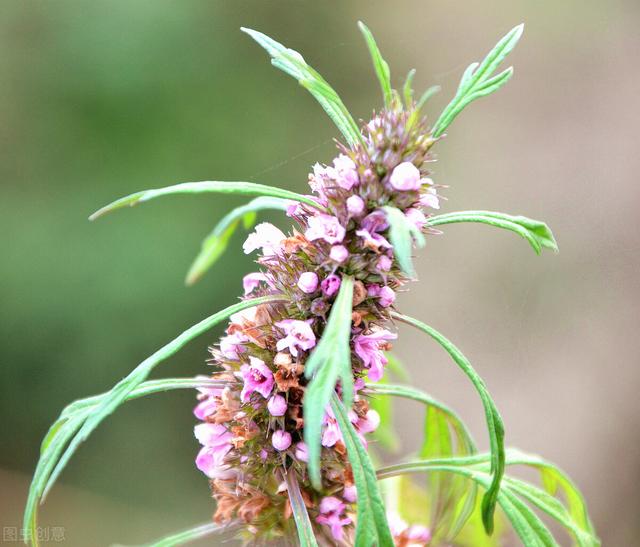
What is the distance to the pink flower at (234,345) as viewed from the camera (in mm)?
1090

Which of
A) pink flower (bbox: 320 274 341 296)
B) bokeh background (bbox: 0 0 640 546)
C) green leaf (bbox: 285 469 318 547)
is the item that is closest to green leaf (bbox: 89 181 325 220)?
pink flower (bbox: 320 274 341 296)

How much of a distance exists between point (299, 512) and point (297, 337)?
0.85 feet

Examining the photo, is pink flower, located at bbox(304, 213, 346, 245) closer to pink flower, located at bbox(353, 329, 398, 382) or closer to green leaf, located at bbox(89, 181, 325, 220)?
green leaf, located at bbox(89, 181, 325, 220)

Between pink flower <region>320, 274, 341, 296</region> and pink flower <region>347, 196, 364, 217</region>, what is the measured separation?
0.09m

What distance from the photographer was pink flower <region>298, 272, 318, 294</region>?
3.28ft

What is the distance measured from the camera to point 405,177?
95cm

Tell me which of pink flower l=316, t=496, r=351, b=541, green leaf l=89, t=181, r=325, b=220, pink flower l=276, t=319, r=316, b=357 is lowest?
pink flower l=316, t=496, r=351, b=541

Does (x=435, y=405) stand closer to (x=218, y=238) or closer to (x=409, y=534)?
(x=409, y=534)

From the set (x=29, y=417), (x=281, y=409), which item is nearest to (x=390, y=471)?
(x=281, y=409)

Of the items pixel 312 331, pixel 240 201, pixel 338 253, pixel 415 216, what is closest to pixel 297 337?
pixel 312 331

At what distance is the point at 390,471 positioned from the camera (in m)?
1.18

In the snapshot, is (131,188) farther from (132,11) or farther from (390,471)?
(390,471)

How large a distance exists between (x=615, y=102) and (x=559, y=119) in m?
0.38

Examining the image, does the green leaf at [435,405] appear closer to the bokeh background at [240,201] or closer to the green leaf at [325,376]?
the green leaf at [325,376]
